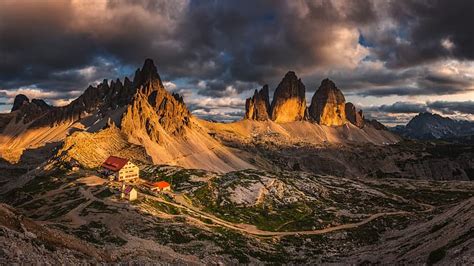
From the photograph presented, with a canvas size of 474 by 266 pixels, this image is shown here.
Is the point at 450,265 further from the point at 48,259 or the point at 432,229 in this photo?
the point at 48,259

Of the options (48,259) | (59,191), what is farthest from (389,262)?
(59,191)

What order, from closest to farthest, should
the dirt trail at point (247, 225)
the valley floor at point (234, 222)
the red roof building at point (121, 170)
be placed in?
the valley floor at point (234, 222) < the dirt trail at point (247, 225) < the red roof building at point (121, 170)

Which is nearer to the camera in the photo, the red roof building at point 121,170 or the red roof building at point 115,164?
the red roof building at point 121,170

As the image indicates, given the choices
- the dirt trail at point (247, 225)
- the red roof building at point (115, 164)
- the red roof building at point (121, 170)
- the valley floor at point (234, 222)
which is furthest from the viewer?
the red roof building at point (115, 164)

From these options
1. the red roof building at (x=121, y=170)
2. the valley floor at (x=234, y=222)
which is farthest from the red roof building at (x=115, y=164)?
the valley floor at (x=234, y=222)

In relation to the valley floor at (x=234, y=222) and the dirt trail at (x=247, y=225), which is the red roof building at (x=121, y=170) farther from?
the dirt trail at (x=247, y=225)

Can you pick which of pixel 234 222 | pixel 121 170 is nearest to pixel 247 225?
pixel 234 222

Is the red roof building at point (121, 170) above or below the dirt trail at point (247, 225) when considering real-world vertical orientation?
above

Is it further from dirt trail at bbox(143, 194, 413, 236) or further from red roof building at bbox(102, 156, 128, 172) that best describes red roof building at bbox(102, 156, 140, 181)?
dirt trail at bbox(143, 194, 413, 236)

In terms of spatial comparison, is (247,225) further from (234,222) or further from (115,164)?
(115,164)

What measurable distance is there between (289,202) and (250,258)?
77160 mm

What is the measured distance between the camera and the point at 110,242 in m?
78.9

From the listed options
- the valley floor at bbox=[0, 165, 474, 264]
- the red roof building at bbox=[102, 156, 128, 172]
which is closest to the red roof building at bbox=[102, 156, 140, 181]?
the red roof building at bbox=[102, 156, 128, 172]

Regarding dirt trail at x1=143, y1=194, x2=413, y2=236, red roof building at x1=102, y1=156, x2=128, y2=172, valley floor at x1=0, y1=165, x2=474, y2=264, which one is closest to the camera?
valley floor at x1=0, y1=165, x2=474, y2=264
